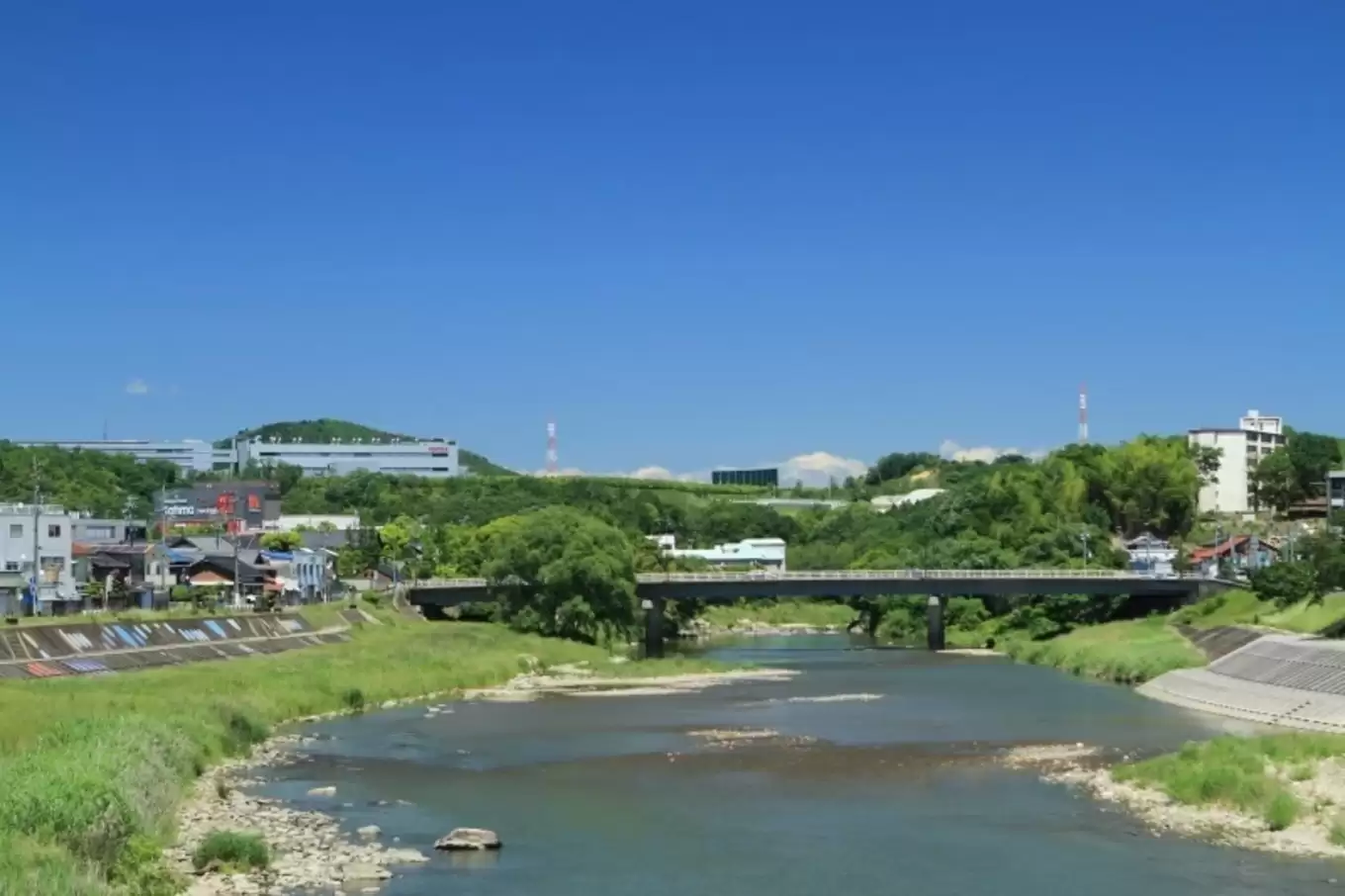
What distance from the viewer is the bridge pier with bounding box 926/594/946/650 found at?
97562 mm

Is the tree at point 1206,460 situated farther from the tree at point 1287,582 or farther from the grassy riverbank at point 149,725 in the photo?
the grassy riverbank at point 149,725

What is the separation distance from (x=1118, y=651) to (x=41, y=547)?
178ft

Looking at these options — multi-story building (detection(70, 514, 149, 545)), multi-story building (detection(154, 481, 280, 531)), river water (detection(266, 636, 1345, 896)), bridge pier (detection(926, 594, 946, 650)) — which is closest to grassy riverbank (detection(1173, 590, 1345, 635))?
river water (detection(266, 636, 1345, 896))

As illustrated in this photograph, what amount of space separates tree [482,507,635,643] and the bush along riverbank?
50.3 meters

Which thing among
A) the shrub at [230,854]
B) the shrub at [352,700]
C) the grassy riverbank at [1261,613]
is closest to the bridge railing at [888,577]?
the grassy riverbank at [1261,613]

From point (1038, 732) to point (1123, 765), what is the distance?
999 centimetres

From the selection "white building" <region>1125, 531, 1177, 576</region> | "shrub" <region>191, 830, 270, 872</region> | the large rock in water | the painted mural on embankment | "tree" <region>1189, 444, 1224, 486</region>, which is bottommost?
the large rock in water

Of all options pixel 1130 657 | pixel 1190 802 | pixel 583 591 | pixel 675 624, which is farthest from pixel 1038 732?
pixel 675 624

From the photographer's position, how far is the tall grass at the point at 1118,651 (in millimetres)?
67250

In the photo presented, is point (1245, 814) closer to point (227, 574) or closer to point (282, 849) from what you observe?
point (282, 849)

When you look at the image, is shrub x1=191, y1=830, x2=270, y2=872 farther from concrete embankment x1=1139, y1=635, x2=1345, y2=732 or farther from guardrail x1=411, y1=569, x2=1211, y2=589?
guardrail x1=411, y1=569, x2=1211, y2=589

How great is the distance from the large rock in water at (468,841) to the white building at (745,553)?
408 feet

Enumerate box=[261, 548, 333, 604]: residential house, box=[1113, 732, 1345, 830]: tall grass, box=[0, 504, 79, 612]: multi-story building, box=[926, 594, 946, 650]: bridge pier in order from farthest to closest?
box=[926, 594, 946, 650]: bridge pier → box=[261, 548, 333, 604]: residential house → box=[0, 504, 79, 612]: multi-story building → box=[1113, 732, 1345, 830]: tall grass

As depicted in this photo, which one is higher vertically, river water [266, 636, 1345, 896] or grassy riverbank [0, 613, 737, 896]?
grassy riverbank [0, 613, 737, 896]
